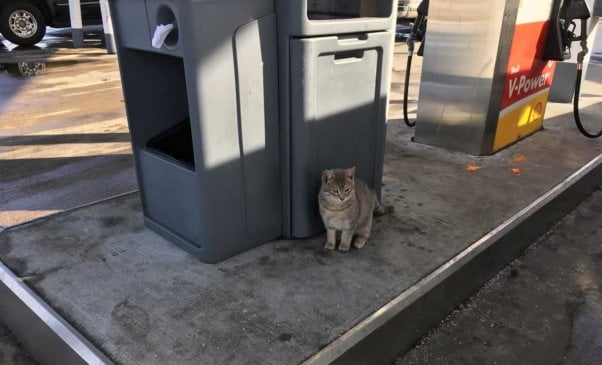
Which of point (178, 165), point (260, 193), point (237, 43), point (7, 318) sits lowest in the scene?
point (7, 318)

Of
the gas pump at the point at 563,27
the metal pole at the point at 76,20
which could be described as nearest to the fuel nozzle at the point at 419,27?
the gas pump at the point at 563,27

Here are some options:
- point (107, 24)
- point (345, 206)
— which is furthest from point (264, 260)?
point (107, 24)

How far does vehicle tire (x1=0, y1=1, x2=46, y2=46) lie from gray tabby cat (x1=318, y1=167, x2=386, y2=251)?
30.1 ft

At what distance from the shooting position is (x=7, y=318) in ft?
7.09

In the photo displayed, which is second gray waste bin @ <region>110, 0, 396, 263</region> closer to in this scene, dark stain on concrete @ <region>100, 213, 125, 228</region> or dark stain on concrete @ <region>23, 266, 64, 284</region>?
dark stain on concrete @ <region>100, 213, 125, 228</region>

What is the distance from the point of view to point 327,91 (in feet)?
7.38

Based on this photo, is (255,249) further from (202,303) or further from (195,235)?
(202,303)

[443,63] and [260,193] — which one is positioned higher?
[443,63]

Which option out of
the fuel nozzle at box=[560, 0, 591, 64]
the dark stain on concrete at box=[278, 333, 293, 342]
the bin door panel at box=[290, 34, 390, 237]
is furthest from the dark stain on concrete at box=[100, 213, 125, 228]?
the fuel nozzle at box=[560, 0, 591, 64]

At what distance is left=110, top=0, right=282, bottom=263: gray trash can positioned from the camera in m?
1.88

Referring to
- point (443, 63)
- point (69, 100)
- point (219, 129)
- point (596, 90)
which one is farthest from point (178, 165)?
point (596, 90)

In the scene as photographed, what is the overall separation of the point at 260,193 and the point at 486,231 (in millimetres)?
1258

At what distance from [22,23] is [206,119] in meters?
9.29

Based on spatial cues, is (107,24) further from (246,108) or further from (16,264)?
(246,108)
